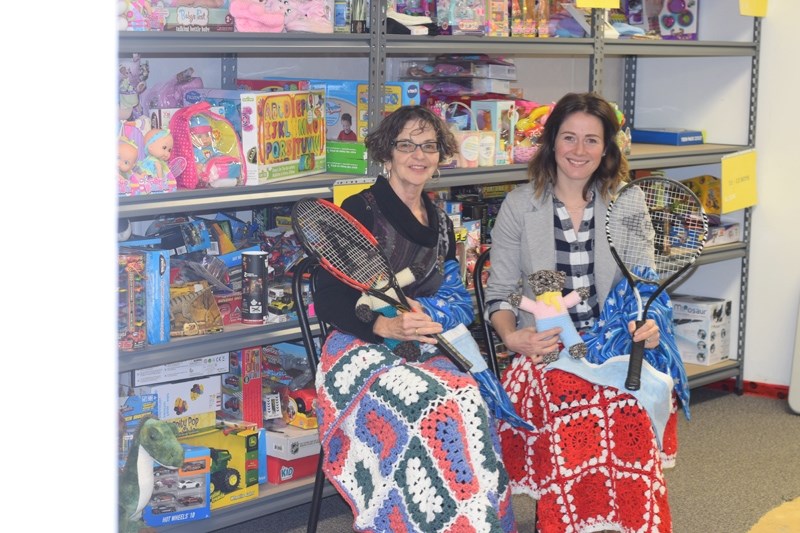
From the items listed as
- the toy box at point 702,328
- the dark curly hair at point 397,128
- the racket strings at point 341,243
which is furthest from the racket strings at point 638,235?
the toy box at point 702,328

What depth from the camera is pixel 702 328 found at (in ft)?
14.8

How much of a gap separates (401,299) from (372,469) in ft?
1.32

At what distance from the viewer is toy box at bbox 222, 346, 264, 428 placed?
312cm

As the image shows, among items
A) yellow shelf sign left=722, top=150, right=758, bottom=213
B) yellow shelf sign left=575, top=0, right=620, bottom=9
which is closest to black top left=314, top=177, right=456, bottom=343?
yellow shelf sign left=575, top=0, right=620, bottom=9

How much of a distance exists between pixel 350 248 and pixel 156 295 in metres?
0.61

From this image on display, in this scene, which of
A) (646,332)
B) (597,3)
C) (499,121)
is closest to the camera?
(646,332)

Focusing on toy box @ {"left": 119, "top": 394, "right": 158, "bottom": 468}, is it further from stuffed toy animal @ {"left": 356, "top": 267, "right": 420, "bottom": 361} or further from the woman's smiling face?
the woman's smiling face

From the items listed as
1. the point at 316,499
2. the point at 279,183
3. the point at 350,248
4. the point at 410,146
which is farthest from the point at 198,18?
the point at 316,499

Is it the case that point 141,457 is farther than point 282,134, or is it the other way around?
point 282,134

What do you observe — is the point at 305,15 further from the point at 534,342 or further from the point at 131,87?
the point at 534,342

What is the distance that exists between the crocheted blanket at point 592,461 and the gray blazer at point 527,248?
0.91 feet

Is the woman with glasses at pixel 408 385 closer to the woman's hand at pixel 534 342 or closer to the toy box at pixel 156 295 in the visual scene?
the woman's hand at pixel 534 342

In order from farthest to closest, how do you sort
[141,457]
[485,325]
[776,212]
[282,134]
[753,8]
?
[776,212] → [753,8] → [282,134] → [485,325] → [141,457]
